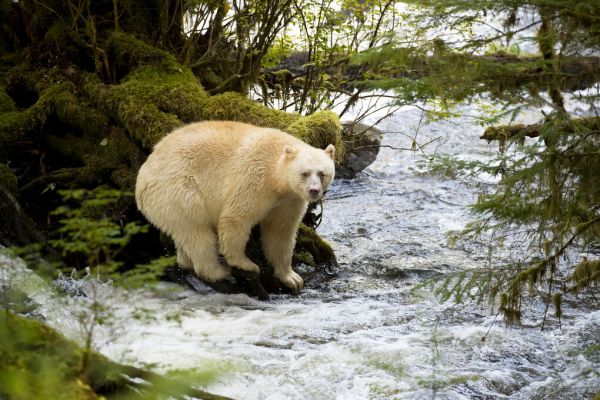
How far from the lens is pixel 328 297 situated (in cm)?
796

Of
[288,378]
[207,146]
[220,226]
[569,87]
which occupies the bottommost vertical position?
[288,378]

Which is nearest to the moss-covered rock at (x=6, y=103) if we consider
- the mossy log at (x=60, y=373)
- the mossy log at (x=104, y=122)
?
the mossy log at (x=104, y=122)

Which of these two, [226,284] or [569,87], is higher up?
[569,87]

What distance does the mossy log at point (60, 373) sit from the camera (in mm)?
2855

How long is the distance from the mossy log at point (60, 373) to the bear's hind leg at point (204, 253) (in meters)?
4.15

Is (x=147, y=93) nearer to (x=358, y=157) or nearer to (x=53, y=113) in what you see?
(x=53, y=113)

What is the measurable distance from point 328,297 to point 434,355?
7.23 feet

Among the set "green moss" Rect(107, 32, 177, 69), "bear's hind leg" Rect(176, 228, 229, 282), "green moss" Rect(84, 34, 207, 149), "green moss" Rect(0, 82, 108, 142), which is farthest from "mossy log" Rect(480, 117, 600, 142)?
"green moss" Rect(0, 82, 108, 142)

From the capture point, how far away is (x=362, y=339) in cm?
634

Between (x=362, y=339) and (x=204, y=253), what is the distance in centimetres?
213

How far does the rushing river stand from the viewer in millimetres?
5277

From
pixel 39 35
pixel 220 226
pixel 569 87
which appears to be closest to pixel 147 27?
pixel 39 35

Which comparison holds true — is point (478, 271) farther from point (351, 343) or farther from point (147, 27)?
point (147, 27)

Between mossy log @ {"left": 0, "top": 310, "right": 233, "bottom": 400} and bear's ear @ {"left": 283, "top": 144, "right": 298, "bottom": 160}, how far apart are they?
397cm
